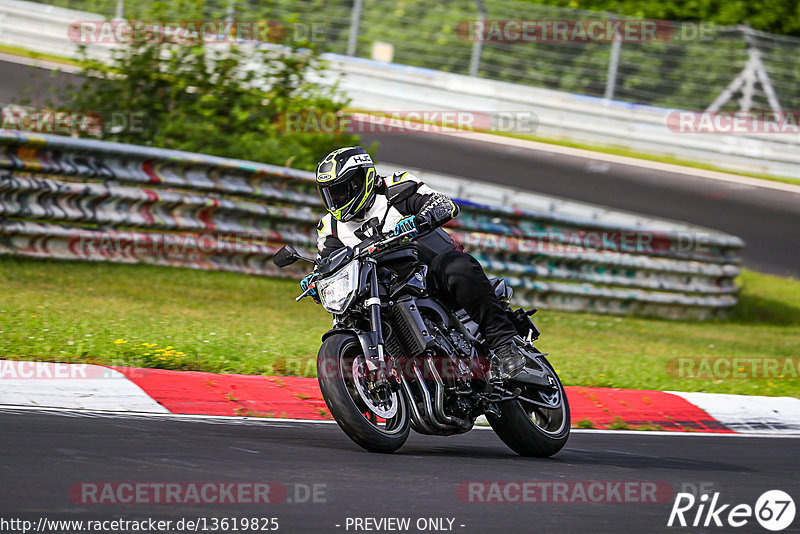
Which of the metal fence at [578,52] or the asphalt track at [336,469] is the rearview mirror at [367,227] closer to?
the asphalt track at [336,469]

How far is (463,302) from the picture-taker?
20.4 feet

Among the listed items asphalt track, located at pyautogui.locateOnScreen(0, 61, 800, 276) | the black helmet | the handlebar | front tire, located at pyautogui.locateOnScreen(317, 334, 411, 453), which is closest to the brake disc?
front tire, located at pyautogui.locateOnScreen(317, 334, 411, 453)

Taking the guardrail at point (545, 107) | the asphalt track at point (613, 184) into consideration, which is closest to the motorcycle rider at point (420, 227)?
the asphalt track at point (613, 184)

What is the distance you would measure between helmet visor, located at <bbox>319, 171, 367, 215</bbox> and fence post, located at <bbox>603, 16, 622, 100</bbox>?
Answer: 16.9m

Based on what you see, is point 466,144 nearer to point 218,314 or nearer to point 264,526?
point 218,314

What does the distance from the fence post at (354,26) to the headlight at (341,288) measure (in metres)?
17.4

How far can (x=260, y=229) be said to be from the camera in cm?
1198

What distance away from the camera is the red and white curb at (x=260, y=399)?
6488 millimetres

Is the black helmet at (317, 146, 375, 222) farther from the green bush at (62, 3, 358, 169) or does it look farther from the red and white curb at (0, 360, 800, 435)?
the green bush at (62, 3, 358, 169)

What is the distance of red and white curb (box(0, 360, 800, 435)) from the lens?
6488mm

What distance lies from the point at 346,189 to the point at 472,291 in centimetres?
91

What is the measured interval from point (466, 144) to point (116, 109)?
9.68 m

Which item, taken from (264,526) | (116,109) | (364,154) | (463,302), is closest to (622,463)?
(463,302)

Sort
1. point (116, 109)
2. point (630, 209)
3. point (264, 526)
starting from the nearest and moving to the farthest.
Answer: point (264, 526), point (116, 109), point (630, 209)
